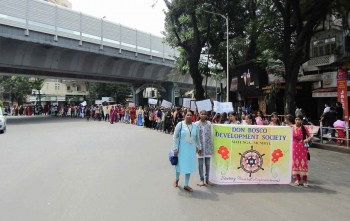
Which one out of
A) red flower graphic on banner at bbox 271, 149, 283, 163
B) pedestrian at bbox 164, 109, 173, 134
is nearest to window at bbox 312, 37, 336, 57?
pedestrian at bbox 164, 109, 173, 134

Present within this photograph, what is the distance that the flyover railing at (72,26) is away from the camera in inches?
889

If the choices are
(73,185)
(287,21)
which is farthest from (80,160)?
(287,21)

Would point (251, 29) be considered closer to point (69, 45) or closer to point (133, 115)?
point (133, 115)

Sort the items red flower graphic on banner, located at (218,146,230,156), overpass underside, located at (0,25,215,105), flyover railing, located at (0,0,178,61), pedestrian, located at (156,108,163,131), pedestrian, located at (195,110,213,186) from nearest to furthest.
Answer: pedestrian, located at (195,110,213,186), red flower graphic on banner, located at (218,146,230,156), pedestrian, located at (156,108,163,131), flyover railing, located at (0,0,178,61), overpass underside, located at (0,25,215,105)

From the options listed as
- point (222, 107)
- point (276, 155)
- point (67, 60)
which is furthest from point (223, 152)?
point (67, 60)

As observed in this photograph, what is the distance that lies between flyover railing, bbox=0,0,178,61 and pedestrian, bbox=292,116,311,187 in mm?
20453

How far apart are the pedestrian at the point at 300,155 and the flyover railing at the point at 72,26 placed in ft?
67.1

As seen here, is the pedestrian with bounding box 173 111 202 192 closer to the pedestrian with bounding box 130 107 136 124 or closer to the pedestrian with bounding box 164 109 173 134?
the pedestrian with bounding box 164 109 173 134

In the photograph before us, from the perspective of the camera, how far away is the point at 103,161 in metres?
9.20

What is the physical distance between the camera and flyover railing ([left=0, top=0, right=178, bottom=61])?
2258cm

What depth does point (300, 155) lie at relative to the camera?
21.9 feet

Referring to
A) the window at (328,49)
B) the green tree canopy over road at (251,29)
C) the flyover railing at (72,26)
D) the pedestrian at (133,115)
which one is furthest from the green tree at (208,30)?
the pedestrian at (133,115)

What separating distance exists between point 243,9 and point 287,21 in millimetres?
7317

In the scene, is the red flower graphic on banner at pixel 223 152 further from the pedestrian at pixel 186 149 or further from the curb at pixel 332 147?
the curb at pixel 332 147
